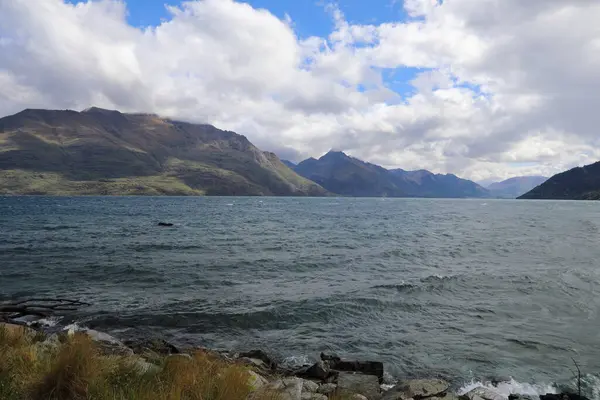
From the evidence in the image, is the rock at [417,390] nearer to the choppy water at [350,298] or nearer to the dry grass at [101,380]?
the choppy water at [350,298]

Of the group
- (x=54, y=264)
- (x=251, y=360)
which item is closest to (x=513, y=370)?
(x=251, y=360)

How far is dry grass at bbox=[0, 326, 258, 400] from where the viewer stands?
23.4 feet

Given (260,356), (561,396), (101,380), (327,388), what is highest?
(101,380)

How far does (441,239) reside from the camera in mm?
62125

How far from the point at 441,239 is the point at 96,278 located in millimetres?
49696

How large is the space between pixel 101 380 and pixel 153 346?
947cm

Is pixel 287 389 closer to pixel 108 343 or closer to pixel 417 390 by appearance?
pixel 417 390

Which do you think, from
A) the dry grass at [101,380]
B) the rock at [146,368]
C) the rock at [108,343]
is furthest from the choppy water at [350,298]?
the dry grass at [101,380]

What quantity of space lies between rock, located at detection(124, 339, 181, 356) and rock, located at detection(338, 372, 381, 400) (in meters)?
6.92

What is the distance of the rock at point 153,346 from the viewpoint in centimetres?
1585

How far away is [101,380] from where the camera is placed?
7688mm

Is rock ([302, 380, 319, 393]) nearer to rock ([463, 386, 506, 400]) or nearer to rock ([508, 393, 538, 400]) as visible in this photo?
rock ([463, 386, 506, 400])

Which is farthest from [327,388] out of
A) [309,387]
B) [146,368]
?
[146,368]

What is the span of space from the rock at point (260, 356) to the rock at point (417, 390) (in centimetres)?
530
